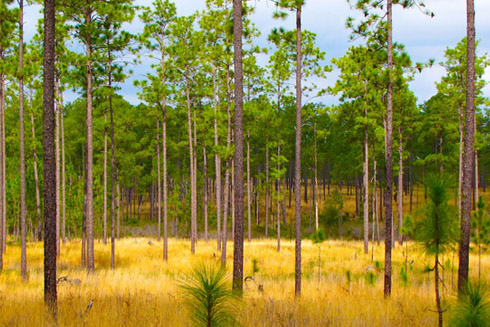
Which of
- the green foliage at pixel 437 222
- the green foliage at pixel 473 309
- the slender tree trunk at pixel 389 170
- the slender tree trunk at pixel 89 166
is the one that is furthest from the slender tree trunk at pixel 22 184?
the green foliage at pixel 473 309

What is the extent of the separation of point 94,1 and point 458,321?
15.3 metres

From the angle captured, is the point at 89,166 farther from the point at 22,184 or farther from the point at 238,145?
the point at 238,145

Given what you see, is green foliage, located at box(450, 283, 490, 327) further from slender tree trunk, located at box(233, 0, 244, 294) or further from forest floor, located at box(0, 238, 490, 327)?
slender tree trunk, located at box(233, 0, 244, 294)

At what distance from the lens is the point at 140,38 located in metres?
16.2

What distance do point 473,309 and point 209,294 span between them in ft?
8.47

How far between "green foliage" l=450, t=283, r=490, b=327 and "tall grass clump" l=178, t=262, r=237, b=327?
7.56 feet

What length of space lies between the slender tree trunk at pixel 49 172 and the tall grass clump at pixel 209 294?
5.22 meters

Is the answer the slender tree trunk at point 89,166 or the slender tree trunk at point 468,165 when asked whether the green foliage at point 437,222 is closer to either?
the slender tree trunk at point 468,165

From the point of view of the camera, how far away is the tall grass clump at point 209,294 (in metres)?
3.30

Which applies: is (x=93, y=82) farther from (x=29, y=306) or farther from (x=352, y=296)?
(x=352, y=296)

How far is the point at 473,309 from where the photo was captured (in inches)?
150

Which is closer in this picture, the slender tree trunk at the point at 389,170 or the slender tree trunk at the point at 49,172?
the slender tree trunk at the point at 49,172

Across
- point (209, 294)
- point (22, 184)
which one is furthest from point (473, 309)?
point (22, 184)

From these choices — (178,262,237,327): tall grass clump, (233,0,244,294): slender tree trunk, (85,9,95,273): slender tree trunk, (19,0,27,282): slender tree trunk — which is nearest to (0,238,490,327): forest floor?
(178,262,237,327): tall grass clump
